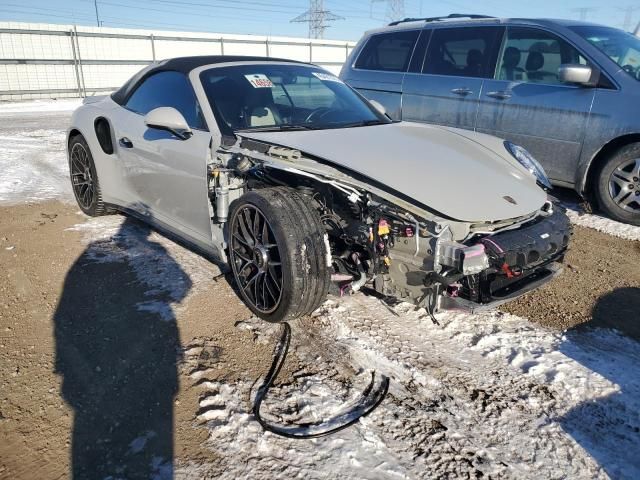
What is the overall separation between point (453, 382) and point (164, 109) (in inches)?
101

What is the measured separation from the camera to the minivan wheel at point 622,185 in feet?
15.5

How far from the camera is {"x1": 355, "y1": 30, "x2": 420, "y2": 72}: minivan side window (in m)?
6.38

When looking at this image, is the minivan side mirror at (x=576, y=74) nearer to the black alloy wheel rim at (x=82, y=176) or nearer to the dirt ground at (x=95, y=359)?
the dirt ground at (x=95, y=359)

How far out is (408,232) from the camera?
8.65ft

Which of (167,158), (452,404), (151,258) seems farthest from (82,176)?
(452,404)

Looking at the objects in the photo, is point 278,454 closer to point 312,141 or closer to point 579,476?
point 579,476

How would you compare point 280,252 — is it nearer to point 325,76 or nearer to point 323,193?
point 323,193

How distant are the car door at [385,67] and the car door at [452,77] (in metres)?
0.15

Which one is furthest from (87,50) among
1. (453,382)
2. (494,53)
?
(453,382)

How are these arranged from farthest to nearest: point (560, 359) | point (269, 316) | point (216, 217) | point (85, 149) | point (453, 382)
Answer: point (85, 149), point (216, 217), point (269, 316), point (560, 359), point (453, 382)

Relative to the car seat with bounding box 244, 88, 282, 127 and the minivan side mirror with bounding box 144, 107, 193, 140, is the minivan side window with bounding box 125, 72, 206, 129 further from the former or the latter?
the car seat with bounding box 244, 88, 282, 127

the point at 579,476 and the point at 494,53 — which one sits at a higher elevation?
the point at 494,53

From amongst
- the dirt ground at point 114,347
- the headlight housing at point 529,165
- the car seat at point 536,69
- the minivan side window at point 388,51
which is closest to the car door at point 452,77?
the minivan side window at point 388,51

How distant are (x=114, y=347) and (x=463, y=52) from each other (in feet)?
16.4
